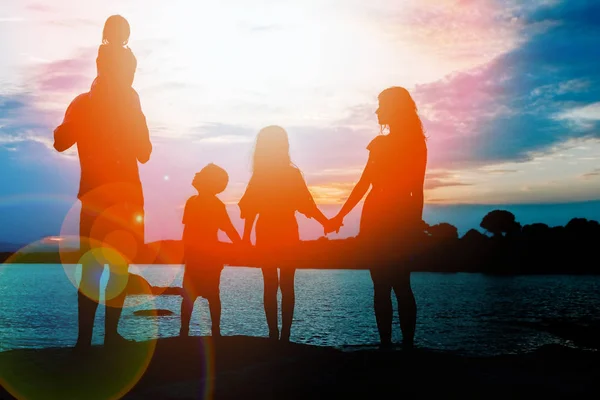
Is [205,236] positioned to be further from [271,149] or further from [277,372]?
[277,372]

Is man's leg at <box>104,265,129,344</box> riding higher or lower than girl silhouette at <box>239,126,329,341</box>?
lower

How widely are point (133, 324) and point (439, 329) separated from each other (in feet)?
106

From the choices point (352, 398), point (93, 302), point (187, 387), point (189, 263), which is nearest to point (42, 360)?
point (93, 302)

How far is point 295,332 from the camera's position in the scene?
156ft

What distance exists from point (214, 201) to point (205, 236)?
25.5 inches

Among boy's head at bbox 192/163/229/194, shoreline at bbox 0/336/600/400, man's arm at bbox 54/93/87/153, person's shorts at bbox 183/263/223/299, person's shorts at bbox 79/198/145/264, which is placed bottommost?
shoreline at bbox 0/336/600/400

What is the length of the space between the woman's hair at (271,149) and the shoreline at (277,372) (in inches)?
110

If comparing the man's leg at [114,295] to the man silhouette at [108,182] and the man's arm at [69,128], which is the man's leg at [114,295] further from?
the man's arm at [69,128]

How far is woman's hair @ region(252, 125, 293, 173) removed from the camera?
8148mm

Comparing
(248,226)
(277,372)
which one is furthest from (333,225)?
(277,372)

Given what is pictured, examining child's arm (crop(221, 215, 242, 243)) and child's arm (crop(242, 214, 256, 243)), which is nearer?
child's arm (crop(242, 214, 256, 243))

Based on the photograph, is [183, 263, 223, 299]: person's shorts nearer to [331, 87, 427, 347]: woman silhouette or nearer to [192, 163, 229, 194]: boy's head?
[192, 163, 229, 194]: boy's head

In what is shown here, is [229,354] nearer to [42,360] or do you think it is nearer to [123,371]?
[123,371]

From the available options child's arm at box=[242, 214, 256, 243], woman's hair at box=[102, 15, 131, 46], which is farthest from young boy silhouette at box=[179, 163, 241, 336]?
woman's hair at box=[102, 15, 131, 46]
